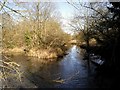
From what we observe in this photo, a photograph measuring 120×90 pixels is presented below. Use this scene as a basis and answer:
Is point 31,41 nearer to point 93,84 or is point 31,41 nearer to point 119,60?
point 93,84

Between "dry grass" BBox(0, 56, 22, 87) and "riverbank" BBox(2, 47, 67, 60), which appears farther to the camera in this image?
"riverbank" BBox(2, 47, 67, 60)

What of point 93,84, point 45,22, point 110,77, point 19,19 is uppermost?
point 45,22

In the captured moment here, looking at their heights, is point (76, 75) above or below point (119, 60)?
below

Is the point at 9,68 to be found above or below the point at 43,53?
above

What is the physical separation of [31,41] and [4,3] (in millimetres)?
24564

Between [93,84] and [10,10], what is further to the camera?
[93,84]

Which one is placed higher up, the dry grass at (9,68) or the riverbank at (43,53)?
the dry grass at (9,68)

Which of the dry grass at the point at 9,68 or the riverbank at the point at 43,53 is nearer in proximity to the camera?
the dry grass at the point at 9,68

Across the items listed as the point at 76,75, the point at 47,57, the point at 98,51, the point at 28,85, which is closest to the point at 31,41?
the point at 47,57

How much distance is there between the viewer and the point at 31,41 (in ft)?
94.4

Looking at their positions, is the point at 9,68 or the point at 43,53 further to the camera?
the point at 43,53

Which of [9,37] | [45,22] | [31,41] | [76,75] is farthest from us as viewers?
[45,22]

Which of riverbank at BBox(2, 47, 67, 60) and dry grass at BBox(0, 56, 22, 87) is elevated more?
dry grass at BBox(0, 56, 22, 87)

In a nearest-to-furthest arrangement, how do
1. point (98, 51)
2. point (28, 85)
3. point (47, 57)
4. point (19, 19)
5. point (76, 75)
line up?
point (19, 19)
point (98, 51)
point (28, 85)
point (76, 75)
point (47, 57)
